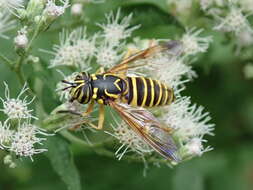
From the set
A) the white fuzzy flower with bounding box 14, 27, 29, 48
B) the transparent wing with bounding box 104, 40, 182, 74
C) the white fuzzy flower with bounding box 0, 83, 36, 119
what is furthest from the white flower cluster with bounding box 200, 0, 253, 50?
the white fuzzy flower with bounding box 0, 83, 36, 119

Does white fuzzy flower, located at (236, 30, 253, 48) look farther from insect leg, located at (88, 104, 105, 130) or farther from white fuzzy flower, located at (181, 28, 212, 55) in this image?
insect leg, located at (88, 104, 105, 130)

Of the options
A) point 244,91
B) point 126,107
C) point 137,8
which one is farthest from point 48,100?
point 244,91

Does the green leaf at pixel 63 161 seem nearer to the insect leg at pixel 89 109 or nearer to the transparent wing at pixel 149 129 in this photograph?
the insect leg at pixel 89 109

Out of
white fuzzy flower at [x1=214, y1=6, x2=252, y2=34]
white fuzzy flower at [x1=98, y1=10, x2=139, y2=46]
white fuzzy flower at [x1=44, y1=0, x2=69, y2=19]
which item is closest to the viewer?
white fuzzy flower at [x1=44, y1=0, x2=69, y2=19]

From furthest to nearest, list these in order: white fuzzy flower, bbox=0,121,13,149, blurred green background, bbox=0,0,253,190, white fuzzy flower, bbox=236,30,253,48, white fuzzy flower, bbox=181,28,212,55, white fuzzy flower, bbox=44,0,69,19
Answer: white fuzzy flower, bbox=236,30,253,48, white fuzzy flower, bbox=181,28,212,55, blurred green background, bbox=0,0,253,190, white fuzzy flower, bbox=44,0,69,19, white fuzzy flower, bbox=0,121,13,149

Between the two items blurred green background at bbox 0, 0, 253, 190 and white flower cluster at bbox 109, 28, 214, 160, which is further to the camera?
blurred green background at bbox 0, 0, 253, 190

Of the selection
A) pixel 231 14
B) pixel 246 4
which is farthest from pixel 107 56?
pixel 246 4

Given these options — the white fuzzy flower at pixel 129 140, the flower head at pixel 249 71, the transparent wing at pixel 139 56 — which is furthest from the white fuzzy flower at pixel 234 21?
the white fuzzy flower at pixel 129 140

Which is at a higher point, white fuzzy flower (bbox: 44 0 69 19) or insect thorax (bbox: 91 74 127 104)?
white fuzzy flower (bbox: 44 0 69 19)

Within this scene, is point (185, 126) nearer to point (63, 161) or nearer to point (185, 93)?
point (63, 161)

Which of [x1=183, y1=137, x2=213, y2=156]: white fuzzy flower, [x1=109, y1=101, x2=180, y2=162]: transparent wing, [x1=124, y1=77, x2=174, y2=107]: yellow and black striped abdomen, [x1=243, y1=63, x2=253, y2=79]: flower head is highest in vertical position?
[x1=243, y1=63, x2=253, y2=79]: flower head
